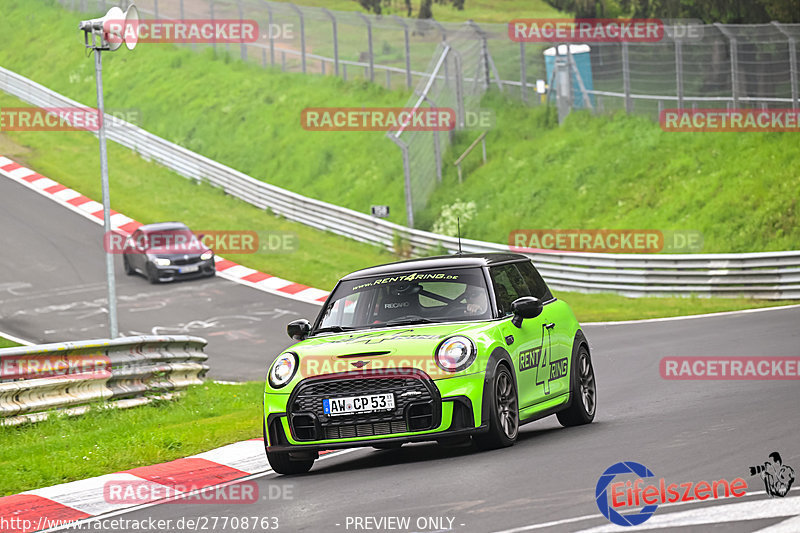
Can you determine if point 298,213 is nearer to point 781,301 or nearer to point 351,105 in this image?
point 351,105

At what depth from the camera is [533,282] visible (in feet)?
36.5

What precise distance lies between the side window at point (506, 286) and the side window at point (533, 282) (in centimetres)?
13

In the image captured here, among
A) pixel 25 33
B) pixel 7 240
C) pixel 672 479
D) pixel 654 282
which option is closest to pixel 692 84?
pixel 654 282

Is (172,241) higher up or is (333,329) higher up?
(333,329)


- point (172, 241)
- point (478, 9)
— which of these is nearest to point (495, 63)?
point (172, 241)

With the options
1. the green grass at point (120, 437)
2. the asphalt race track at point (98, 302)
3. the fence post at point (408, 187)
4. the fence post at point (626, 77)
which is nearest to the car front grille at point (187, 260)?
the asphalt race track at point (98, 302)

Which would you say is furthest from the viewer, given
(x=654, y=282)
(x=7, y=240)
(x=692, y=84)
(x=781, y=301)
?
(x=7, y=240)

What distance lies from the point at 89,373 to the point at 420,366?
21.7ft

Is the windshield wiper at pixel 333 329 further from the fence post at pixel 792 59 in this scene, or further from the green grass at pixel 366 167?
the fence post at pixel 792 59

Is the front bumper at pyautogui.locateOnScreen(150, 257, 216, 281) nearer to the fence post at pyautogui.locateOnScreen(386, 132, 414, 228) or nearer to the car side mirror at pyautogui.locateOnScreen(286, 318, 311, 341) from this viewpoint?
the fence post at pyautogui.locateOnScreen(386, 132, 414, 228)

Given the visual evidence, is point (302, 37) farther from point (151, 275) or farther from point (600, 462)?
point (600, 462)

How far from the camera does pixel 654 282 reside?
25984 millimetres

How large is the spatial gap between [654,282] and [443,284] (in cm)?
1658

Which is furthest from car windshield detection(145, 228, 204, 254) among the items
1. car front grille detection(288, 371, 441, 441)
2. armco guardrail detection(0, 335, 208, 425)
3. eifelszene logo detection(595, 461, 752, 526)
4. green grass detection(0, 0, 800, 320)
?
eifelszene logo detection(595, 461, 752, 526)
